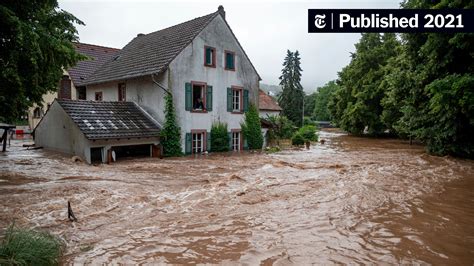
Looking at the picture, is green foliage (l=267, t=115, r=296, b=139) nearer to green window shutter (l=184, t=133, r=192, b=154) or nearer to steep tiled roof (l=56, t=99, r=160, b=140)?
green window shutter (l=184, t=133, r=192, b=154)

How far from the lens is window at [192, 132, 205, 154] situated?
22031 mm

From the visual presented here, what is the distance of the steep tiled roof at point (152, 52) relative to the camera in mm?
21247

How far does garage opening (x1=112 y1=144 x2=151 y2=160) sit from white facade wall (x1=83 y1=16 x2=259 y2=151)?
1.95 m

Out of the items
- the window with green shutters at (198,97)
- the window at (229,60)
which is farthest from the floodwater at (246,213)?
the window at (229,60)

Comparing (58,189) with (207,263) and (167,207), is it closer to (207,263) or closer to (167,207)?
(167,207)

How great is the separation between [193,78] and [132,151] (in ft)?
18.9

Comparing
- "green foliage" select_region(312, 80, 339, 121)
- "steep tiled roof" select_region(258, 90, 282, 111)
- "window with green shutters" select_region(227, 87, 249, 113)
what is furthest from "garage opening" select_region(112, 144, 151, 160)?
"green foliage" select_region(312, 80, 339, 121)

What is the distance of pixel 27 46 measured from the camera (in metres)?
8.62

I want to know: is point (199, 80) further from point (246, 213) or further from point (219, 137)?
point (246, 213)

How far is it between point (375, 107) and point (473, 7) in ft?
90.3

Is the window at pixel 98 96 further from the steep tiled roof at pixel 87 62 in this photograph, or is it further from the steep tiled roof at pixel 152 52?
the steep tiled roof at pixel 87 62

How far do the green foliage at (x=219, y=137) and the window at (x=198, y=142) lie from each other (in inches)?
29.0

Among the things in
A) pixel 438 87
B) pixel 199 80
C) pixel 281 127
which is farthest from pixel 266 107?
pixel 438 87

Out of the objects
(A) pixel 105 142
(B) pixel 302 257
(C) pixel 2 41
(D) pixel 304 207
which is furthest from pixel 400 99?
(C) pixel 2 41
